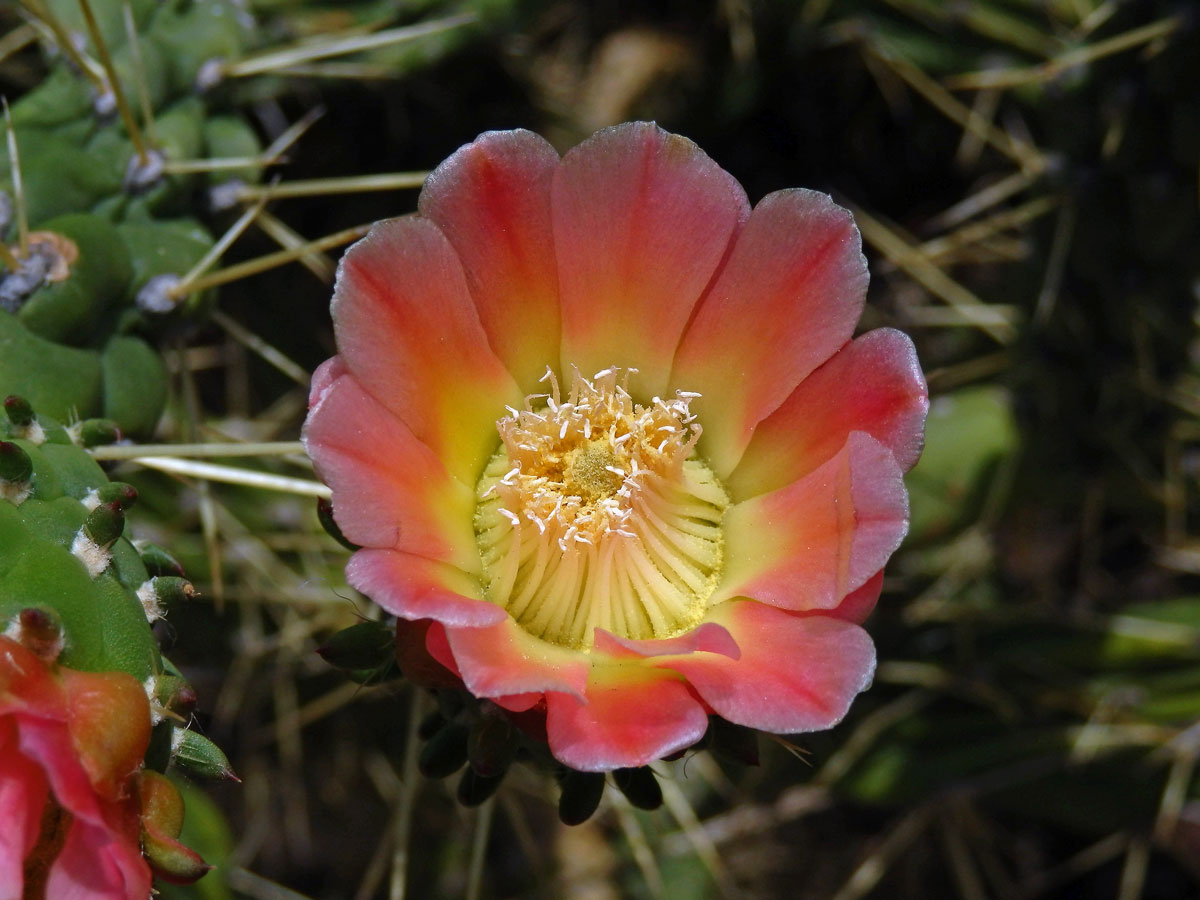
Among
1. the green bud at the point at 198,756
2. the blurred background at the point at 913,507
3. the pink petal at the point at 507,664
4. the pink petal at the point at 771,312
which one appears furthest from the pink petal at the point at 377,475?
the blurred background at the point at 913,507

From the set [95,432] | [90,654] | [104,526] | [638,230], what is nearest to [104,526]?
[104,526]

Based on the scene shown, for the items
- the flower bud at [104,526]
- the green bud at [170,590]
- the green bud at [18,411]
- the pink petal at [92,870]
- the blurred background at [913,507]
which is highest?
the green bud at [18,411]

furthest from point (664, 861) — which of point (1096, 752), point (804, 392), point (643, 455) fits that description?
point (804, 392)

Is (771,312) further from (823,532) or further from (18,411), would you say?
(18,411)

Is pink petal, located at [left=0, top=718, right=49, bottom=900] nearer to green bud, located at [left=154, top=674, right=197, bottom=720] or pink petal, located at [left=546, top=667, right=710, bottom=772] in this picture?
green bud, located at [left=154, top=674, right=197, bottom=720]

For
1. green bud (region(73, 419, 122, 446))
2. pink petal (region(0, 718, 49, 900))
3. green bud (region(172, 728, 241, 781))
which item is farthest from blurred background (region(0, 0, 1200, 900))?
pink petal (region(0, 718, 49, 900))

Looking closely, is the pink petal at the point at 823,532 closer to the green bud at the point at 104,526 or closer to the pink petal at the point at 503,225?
the pink petal at the point at 503,225
